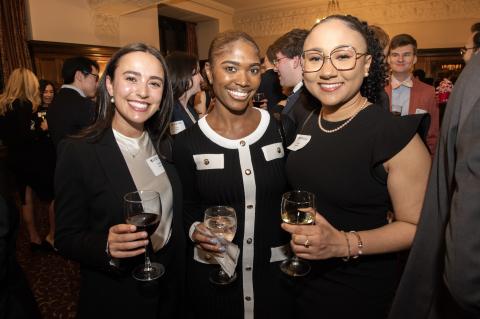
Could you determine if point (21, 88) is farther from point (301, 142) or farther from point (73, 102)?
point (301, 142)

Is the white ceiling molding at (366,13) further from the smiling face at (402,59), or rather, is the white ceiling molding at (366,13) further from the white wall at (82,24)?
the smiling face at (402,59)

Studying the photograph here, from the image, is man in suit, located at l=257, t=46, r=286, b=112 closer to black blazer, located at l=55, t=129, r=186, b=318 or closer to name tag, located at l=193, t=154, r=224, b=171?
name tag, located at l=193, t=154, r=224, b=171

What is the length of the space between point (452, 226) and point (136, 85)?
1406 mm

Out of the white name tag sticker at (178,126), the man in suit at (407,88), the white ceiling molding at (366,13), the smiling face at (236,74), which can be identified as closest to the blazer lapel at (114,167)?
the smiling face at (236,74)

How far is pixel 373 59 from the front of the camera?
4.73 feet

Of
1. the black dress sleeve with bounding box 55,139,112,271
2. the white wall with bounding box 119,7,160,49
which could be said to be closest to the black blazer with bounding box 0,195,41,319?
the black dress sleeve with bounding box 55,139,112,271

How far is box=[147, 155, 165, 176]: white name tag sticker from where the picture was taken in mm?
1686

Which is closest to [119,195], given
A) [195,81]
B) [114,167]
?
[114,167]

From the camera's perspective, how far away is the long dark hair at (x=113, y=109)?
5.33 feet

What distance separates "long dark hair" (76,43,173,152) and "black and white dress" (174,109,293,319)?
24cm

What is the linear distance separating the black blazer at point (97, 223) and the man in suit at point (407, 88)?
2756mm

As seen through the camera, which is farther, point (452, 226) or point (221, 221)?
point (221, 221)

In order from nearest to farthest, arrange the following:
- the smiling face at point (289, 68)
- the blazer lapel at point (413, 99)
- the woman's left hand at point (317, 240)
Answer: the woman's left hand at point (317, 240)
the smiling face at point (289, 68)
the blazer lapel at point (413, 99)

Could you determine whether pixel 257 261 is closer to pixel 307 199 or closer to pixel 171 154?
pixel 307 199
